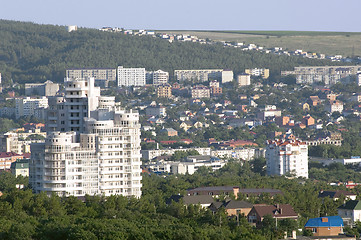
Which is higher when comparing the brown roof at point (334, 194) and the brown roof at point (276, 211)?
the brown roof at point (276, 211)

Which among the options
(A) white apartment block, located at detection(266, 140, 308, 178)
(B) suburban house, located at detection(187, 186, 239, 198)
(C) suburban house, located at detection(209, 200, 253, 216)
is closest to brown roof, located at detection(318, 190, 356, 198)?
(B) suburban house, located at detection(187, 186, 239, 198)

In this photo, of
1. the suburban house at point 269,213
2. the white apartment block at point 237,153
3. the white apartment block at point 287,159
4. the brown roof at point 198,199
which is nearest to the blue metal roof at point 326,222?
the suburban house at point 269,213

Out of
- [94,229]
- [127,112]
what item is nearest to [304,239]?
[94,229]

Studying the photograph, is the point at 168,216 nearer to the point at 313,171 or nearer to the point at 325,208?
the point at 325,208

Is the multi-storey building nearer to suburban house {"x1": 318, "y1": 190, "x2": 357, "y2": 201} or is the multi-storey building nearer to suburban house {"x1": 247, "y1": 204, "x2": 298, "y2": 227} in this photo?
suburban house {"x1": 318, "y1": 190, "x2": 357, "y2": 201}

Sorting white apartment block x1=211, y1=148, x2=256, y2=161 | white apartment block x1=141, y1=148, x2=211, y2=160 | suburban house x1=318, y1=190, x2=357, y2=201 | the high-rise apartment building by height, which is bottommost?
white apartment block x1=211, y1=148, x2=256, y2=161

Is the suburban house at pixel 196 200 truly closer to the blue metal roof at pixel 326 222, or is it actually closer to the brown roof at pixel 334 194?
the blue metal roof at pixel 326 222

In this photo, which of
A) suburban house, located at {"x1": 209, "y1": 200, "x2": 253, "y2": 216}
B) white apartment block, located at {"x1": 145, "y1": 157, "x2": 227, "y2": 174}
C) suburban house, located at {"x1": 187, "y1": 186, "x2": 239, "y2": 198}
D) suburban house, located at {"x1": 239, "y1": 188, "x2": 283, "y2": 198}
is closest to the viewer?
suburban house, located at {"x1": 209, "y1": 200, "x2": 253, "y2": 216}
